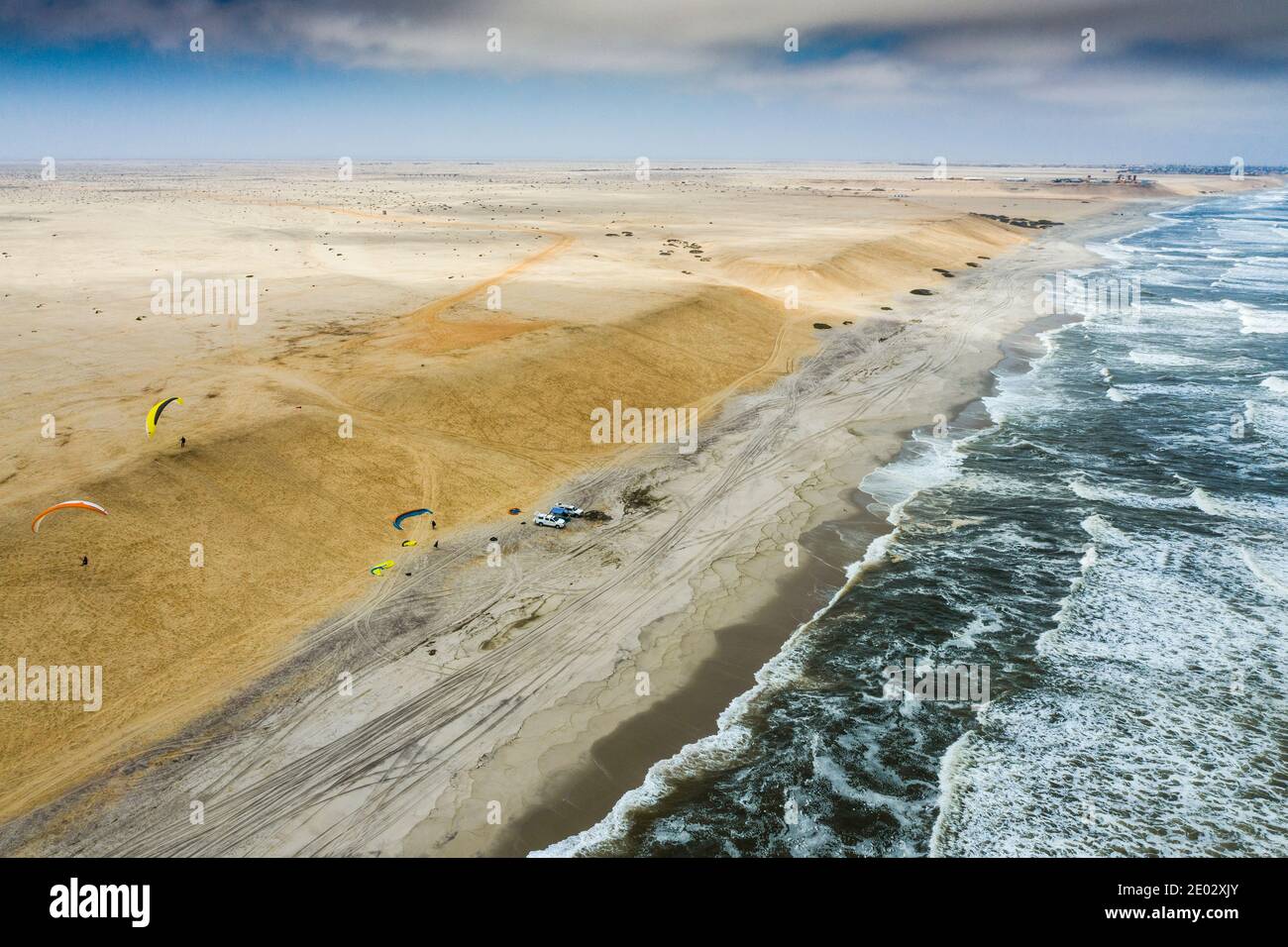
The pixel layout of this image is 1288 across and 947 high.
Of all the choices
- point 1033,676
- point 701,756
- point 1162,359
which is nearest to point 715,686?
point 701,756

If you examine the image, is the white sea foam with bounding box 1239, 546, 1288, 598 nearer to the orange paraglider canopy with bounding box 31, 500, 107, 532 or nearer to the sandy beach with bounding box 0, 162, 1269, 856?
the sandy beach with bounding box 0, 162, 1269, 856

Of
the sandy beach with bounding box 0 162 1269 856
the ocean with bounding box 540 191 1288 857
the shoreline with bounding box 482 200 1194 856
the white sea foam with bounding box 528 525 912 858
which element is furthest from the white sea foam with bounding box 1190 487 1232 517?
the white sea foam with bounding box 528 525 912 858

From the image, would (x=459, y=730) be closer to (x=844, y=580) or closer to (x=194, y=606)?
(x=194, y=606)

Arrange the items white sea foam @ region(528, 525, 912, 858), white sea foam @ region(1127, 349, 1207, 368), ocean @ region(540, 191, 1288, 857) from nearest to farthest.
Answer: white sea foam @ region(528, 525, 912, 858), ocean @ region(540, 191, 1288, 857), white sea foam @ region(1127, 349, 1207, 368)

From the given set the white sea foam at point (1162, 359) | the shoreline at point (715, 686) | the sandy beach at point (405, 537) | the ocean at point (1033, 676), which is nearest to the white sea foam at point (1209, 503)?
the ocean at point (1033, 676)
